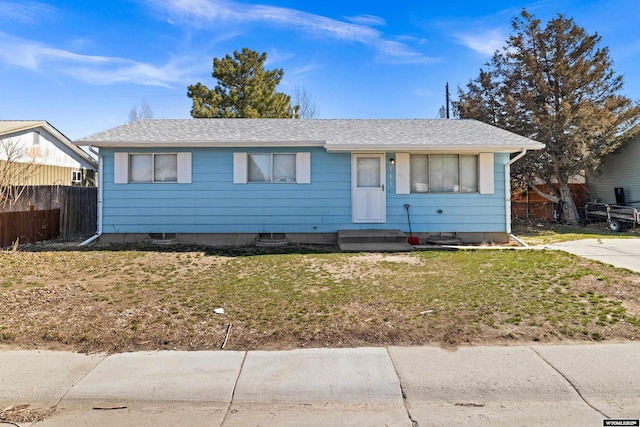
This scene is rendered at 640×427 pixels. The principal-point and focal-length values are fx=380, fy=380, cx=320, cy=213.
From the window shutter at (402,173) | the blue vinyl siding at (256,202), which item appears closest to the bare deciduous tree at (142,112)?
the blue vinyl siding at (256,202)

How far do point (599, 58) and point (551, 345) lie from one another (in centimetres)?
1779

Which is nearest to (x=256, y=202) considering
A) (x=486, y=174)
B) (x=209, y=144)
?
(x=209, y=144)

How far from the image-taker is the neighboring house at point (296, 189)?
10109 millimetres

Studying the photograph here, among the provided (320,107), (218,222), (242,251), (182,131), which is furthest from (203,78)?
(242,251)

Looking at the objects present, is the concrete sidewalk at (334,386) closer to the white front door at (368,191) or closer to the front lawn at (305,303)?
the front lawn at (305,303)

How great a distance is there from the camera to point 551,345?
12.5ft

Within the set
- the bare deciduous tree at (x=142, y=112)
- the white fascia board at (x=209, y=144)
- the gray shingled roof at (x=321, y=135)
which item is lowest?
the white fascia board at (x=209, y=144)

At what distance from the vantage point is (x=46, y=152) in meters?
18.2

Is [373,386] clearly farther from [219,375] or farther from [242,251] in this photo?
[242,251]

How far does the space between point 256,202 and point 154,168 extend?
2877 mm

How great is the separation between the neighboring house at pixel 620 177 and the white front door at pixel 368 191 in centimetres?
1297

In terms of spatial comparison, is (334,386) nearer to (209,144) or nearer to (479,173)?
(209,144)

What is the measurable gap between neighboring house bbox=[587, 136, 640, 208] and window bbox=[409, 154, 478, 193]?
36.0ft

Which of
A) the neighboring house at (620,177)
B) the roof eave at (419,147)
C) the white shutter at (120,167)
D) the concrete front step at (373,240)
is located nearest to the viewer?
the concrete front step at (373,240)
